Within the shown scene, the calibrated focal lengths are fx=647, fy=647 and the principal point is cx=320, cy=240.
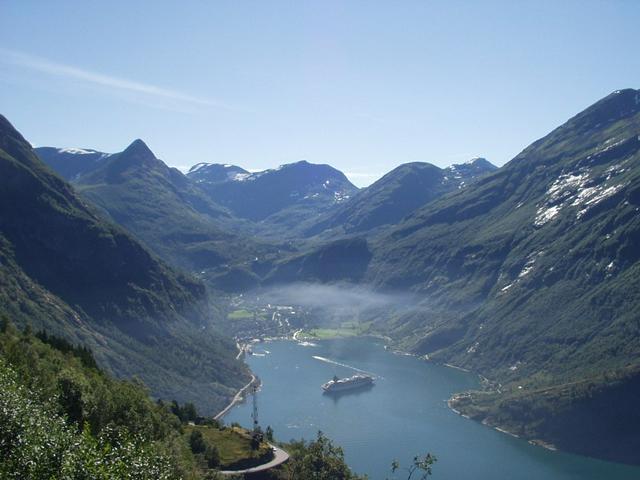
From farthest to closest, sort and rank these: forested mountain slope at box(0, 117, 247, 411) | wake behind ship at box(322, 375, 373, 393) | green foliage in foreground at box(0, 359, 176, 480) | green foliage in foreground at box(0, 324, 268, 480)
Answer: wake behind ship at box(322, 375, 373, 393) → forested mountain slope at box(0, 117, 247, 411) → green foliage in foreground at box(0, 324, 268, 480) → green foliage in foreground at box(0, 359, 176, 480)

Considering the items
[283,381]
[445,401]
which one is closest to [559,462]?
[445,401]

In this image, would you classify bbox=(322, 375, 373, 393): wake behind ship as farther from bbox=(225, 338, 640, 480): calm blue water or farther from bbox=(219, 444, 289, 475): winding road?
bbox=(219, 444, 289, 475): winding road

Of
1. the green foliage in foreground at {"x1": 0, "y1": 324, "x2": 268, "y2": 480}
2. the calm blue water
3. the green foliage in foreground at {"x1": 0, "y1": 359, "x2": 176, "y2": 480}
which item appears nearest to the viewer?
the green foliage in foreground at {"x1": 0, "y1": 359, "x2": 176, "y2": 480}

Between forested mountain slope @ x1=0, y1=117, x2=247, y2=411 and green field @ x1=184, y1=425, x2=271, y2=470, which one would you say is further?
forested mountain slope @ x1=0, y1=117, x2=247, y2=411

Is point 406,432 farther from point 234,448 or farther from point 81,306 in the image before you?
point 81,306

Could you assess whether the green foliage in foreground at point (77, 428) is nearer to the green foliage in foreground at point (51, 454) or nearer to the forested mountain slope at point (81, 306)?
the green foliage in foreground at point (51, 454)

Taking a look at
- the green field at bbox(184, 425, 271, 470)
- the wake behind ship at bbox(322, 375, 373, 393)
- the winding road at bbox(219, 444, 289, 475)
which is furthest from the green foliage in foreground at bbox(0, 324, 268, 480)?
the wake behind ship at bbox(322, 375, 373, 393)

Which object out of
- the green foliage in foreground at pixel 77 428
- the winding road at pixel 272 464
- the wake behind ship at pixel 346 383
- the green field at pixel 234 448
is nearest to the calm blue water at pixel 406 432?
the wake behind ship at pixel 346 383
